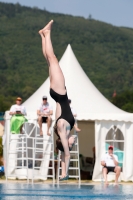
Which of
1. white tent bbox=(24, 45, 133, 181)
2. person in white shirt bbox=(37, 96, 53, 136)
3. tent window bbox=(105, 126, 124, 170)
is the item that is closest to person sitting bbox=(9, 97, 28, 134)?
person in white shirt bbox=(37, 96, 53, 136)

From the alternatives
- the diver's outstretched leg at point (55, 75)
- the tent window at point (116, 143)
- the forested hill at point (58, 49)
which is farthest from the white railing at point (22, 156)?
the forested hill at point (58, 49)

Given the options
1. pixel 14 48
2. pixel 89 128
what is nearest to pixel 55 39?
pixel 14 48

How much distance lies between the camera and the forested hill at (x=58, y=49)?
106m

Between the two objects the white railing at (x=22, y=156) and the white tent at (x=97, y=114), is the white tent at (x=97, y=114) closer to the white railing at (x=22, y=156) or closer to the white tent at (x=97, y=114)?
the white tent at (x=97, y=114)

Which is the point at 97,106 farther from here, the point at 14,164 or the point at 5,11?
the point at 5,11

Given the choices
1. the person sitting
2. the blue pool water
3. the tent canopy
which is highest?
the tent canopy

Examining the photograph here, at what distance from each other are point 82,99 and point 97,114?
1.33 meters

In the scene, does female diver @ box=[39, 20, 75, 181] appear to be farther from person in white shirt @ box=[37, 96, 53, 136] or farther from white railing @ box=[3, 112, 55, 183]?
white railing @ box=[3, 112, 55, 183]

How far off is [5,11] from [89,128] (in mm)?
114236

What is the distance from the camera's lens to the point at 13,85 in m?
105

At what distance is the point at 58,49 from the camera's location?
391ft

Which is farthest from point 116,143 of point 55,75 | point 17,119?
point 55,75

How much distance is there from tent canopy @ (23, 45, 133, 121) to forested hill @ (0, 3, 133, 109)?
65.1m

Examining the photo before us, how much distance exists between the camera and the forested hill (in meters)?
106
